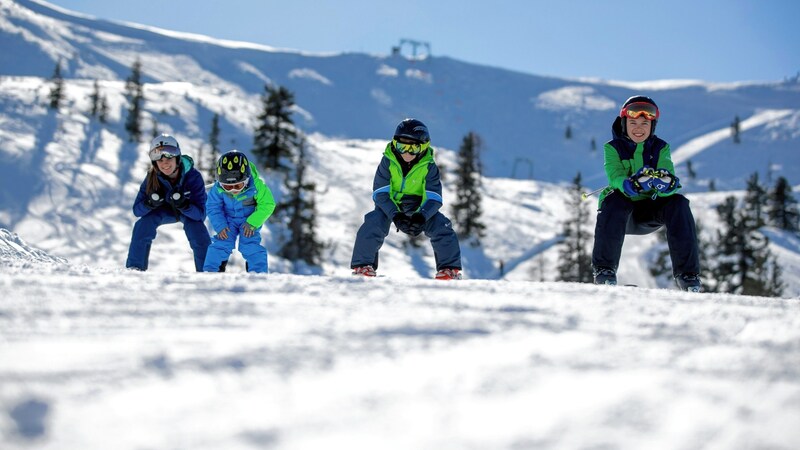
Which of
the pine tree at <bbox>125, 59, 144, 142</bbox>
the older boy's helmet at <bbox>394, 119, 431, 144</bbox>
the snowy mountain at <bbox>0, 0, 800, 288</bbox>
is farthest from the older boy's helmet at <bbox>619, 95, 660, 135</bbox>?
the pine tree at <bbox>125, 59, 144, 142</bbox>

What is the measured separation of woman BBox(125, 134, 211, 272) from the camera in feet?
21.0

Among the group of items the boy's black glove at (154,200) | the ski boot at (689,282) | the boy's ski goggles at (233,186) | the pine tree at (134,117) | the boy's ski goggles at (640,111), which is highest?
the pine tree at (134,117)

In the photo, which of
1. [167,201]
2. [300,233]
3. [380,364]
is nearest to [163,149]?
[167,201]

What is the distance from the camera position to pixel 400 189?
594 cm

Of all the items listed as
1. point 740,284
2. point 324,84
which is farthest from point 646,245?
point 324,84

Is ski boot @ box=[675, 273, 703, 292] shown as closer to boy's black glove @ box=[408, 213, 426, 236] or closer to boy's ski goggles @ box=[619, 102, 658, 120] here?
boy's ski goggles @ box=[619, 102, 658, 120]

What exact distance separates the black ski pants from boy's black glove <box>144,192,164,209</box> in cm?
407

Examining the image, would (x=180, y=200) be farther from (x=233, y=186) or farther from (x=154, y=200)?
(x=233, y=186)

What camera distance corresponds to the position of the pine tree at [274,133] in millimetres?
31938

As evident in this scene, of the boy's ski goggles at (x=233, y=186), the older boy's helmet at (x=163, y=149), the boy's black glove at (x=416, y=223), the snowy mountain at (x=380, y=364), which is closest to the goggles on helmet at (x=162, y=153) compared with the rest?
the older boy's helmet at (x=163, y=149)

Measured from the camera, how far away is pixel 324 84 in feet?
408

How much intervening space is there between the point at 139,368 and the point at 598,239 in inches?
158

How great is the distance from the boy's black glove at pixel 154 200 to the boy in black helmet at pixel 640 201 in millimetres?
4065

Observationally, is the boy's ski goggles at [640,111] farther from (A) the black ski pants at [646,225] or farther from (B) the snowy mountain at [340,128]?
(B) the snowy mountain at [340,128]
